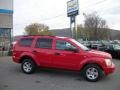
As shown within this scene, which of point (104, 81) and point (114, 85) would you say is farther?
point (104, 81)

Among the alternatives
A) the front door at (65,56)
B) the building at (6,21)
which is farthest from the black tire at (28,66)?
the building at (6,21)

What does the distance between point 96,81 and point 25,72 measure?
3393 millimetres

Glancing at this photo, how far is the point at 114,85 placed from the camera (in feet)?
31.0

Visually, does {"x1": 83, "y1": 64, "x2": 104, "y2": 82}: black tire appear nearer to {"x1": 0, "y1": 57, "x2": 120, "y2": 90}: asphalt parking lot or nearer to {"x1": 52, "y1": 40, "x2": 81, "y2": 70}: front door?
{"x1": 0, "y1": 57, "x2": 120, "y2": 90}: asphalt parking lot

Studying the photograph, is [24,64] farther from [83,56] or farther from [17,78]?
[83,56]

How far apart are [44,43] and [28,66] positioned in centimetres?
132

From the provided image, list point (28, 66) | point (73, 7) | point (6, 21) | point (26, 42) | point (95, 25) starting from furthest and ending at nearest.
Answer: point (95, 25) < point (73, 7) < point (6, 21) < point (26, 42) < point (28, 66)

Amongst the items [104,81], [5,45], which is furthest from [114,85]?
[5,45]

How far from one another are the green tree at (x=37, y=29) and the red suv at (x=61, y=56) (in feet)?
234

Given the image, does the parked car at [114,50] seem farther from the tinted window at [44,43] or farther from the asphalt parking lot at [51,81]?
the tinted window at [44,43]

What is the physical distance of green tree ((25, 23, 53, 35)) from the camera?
3327 inches

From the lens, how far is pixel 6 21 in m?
22.6

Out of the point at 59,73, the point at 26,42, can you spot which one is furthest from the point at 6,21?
the point at 59,73

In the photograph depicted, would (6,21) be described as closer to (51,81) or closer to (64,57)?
(64,57)
